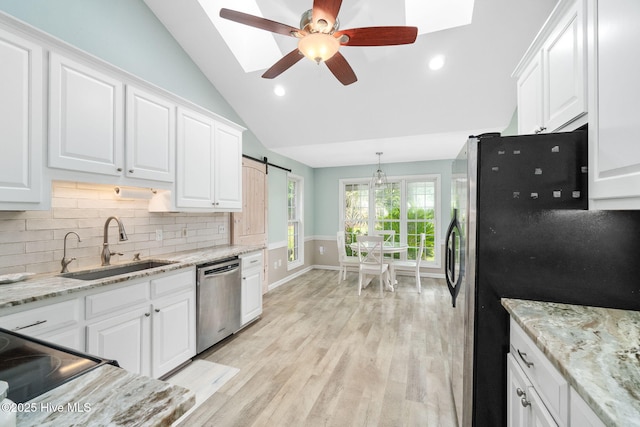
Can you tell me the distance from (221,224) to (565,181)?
337cm

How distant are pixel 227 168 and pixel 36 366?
105 inches

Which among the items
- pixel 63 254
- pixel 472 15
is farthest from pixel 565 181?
pixel 63 254

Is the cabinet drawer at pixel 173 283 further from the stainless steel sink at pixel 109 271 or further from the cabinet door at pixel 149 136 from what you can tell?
the cabinet door at pixel 149 136

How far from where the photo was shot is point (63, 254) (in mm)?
1996

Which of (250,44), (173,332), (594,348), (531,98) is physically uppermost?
(250,44)

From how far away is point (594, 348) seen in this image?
900 millimetres

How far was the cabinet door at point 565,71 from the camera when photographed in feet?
3.98

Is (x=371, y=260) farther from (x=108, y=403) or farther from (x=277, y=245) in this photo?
(x=108, y=403)

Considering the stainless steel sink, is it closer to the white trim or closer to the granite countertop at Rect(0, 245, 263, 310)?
the granite countertop at Rect(0, 245, 263, 310)

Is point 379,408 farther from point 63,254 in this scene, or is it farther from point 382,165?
point 382,165

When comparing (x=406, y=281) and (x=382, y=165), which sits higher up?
(x=382, y=165)

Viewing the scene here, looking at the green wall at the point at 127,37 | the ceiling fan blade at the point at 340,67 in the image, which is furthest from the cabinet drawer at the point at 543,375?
the green wall at the point at 127,37

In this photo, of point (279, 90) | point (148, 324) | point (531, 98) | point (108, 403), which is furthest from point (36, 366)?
point (279, 90)

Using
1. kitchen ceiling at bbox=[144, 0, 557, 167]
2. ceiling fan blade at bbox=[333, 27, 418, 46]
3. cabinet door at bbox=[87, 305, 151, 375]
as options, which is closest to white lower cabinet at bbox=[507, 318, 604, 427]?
ceiling fan blade at bbox=[333, 27, 418, 46]
